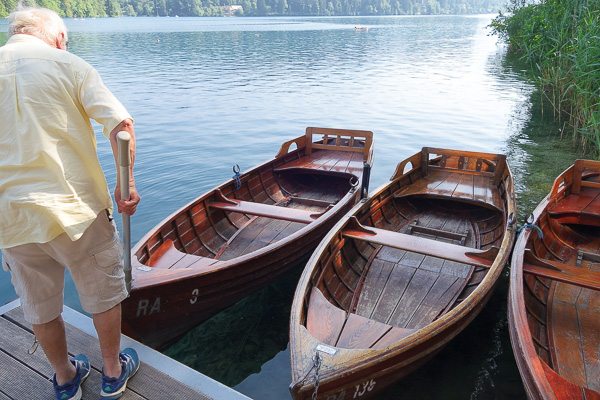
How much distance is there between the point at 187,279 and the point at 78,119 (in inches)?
79.9

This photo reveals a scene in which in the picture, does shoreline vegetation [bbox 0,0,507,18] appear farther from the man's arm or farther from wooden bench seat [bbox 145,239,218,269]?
the man's arm

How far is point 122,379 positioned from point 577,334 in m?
3.99

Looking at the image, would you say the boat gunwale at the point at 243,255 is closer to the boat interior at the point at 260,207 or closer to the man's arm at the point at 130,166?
the boat interior at the point at 260,207

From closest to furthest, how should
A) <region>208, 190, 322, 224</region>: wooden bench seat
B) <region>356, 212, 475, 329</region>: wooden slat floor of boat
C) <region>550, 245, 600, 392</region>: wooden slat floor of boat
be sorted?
1. <region>550, 245, 600, 392</region>: wooden slat floor of boat
2. <region>356, 212, 475, 329</region>: wooden slat floor of boat
3. <region>208, 190, 322, 224</region>: wooden bench seat

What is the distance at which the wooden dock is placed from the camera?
2.93 metres

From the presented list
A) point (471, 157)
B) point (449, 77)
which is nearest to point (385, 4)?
point (449, 77)

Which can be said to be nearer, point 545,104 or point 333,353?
point 333,353

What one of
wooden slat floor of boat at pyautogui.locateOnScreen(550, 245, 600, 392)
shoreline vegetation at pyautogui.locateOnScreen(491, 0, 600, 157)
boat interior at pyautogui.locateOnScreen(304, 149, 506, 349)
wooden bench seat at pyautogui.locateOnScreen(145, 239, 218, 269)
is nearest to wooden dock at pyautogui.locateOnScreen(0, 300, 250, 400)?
boat interior at pyautogui.locateOnScreen(304, 149, 506, 349)

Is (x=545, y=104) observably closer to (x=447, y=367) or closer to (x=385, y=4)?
(x=447, y=367)

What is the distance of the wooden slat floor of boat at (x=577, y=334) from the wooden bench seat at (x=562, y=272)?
0.48 meters

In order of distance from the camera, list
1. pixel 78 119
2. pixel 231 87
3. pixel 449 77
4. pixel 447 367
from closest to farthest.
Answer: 1. pixel 78 119
2. pixel 447 367
3. pixel 231 87
4. pixel 449 77

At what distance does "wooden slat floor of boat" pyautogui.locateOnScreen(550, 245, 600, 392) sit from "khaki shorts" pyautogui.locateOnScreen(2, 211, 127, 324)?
12.0 ft

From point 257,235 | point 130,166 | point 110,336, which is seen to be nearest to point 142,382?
point 110,336

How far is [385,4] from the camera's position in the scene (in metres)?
130
